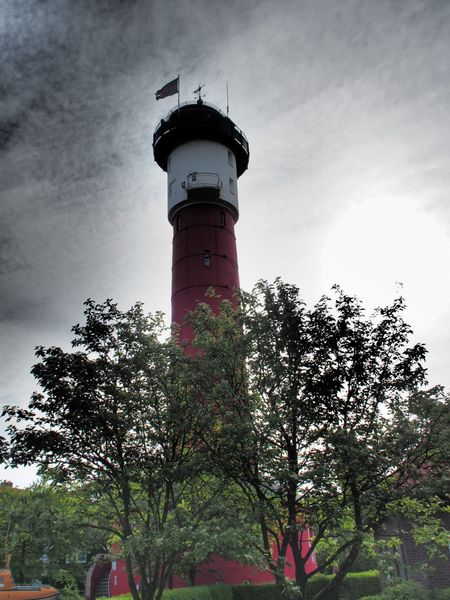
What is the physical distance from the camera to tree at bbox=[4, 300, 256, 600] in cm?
1400

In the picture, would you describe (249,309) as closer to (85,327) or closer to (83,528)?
(85,327)

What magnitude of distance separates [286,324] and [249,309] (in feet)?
4.72

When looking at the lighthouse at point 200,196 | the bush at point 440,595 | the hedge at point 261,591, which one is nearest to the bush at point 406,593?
the bush at point 440,595

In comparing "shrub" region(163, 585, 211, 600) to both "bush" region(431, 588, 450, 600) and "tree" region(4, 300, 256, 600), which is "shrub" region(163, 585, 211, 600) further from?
"bush" region(431, 588, 450, 600)

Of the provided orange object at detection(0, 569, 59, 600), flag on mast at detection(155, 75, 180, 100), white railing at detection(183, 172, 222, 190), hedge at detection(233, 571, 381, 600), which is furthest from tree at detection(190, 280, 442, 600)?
flag on mast at detection(155, 75, 180, 100)

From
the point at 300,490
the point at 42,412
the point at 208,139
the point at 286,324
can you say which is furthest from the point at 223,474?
the point at 208,139

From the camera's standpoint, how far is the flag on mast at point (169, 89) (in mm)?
36531

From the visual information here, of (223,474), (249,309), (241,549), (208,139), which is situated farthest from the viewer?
(208,139)

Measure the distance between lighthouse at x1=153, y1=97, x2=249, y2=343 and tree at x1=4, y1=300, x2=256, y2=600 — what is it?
12239 millimetres

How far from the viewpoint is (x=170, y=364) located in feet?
50.1

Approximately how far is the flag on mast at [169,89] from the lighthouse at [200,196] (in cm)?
139

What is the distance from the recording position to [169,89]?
36.7 meters

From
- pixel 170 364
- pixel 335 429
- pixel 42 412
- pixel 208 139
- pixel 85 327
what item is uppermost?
pixel 208 139

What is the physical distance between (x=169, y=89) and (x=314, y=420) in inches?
1217
